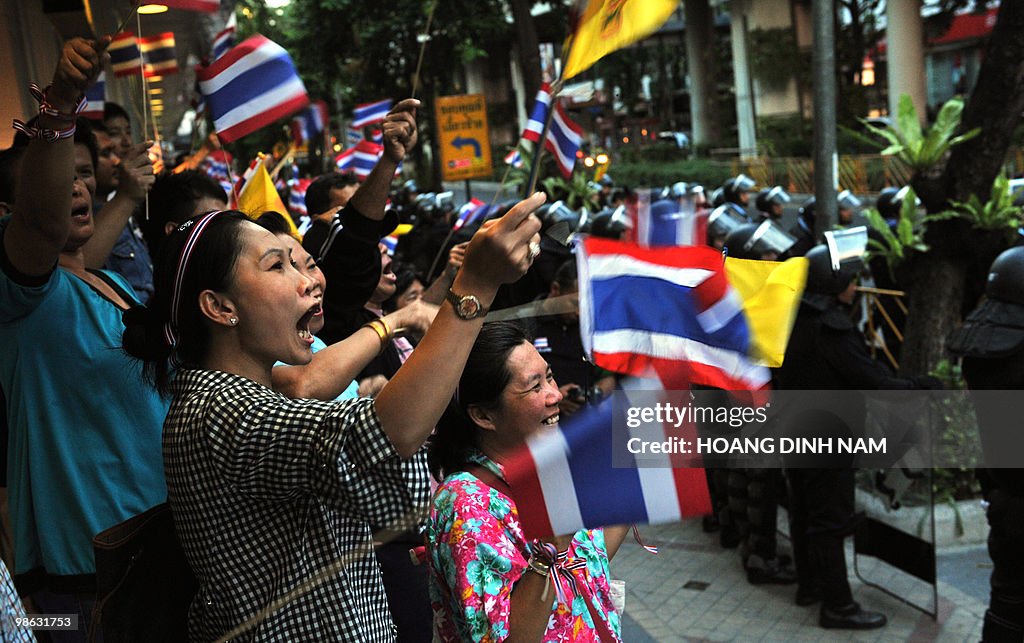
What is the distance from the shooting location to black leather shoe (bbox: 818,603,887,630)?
6.00 metres

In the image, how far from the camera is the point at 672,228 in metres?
2.82

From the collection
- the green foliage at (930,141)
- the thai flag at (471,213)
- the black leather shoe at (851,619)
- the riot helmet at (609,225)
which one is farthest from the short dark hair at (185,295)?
the green foliage at (930,141)

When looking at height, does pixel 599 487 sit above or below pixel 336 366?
below

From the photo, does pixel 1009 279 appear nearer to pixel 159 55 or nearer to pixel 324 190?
pixel 324 190

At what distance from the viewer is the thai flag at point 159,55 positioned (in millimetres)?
11164

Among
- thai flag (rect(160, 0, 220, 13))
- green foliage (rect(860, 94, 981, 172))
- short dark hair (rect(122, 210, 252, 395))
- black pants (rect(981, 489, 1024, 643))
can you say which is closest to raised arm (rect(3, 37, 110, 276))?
short dark hair (rect(122, 210, 252, 395))

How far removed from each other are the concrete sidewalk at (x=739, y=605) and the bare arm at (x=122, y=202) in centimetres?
347

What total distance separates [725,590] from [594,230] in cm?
461

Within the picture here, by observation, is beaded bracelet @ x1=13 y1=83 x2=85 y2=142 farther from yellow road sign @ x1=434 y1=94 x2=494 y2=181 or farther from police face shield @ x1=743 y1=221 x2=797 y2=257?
yellow road sign @ x1=434 y1=94 x2=494 y2=181

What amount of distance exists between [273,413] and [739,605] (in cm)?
513

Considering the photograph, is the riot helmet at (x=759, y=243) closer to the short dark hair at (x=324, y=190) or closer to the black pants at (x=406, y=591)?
the short dark hair at (x=324, y=190)

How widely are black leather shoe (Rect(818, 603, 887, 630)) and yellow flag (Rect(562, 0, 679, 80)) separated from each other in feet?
13.9

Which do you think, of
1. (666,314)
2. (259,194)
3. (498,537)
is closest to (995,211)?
(259,194)

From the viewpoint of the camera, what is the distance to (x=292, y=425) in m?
1.88
